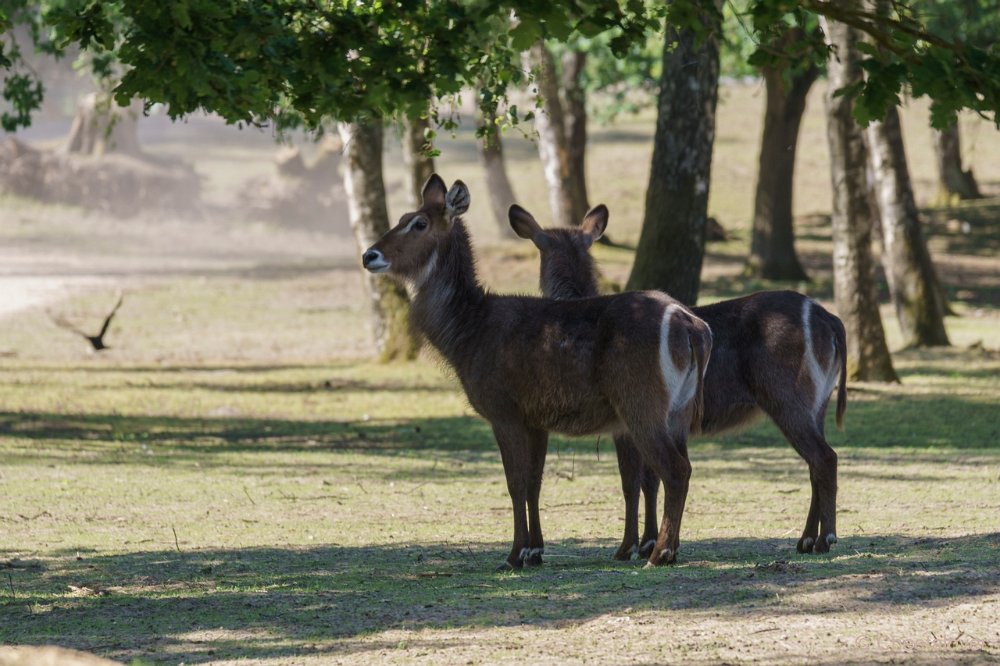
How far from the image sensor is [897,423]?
1468 centimetres

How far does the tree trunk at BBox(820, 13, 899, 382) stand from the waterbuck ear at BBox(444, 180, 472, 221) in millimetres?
9123

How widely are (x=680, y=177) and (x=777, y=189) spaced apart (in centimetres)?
1480

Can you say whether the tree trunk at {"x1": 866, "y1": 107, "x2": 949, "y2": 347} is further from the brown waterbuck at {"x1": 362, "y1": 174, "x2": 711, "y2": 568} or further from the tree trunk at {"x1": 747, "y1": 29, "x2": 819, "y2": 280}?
→ the brown waterbuck at {"x1": 362, "y1": 174, "x2": 711, "y2": 568}

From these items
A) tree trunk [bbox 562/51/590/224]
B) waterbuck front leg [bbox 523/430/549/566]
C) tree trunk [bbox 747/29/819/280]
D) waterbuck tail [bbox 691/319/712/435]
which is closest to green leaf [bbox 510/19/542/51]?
waterbuck tail [bbox 691/319/712/435]

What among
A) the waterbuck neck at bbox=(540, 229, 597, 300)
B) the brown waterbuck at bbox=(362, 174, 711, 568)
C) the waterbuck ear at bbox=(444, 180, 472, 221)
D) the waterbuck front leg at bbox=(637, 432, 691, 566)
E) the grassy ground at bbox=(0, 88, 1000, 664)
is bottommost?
the grassy ground at bbox=(0, 88, 1000, 664)

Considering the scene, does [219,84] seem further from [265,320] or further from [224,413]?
[265,320]

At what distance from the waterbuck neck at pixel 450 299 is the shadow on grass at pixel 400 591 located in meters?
1.26

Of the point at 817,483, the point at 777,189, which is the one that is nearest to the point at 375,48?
the point at 817,483

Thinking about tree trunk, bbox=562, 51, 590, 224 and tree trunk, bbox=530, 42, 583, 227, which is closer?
tree trunk, bbox=530, 42, 583, 227

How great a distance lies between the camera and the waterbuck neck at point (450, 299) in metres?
8.50

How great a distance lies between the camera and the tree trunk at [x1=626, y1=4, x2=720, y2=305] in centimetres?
1416

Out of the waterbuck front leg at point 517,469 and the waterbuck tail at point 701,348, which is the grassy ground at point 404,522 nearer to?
the waterbuck front leg at point 517,469

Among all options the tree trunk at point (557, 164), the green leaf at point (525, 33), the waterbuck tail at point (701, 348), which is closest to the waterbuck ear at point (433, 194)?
the waterbuck tail at point (701, 348)

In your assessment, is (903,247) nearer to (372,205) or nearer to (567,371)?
(372,205)
